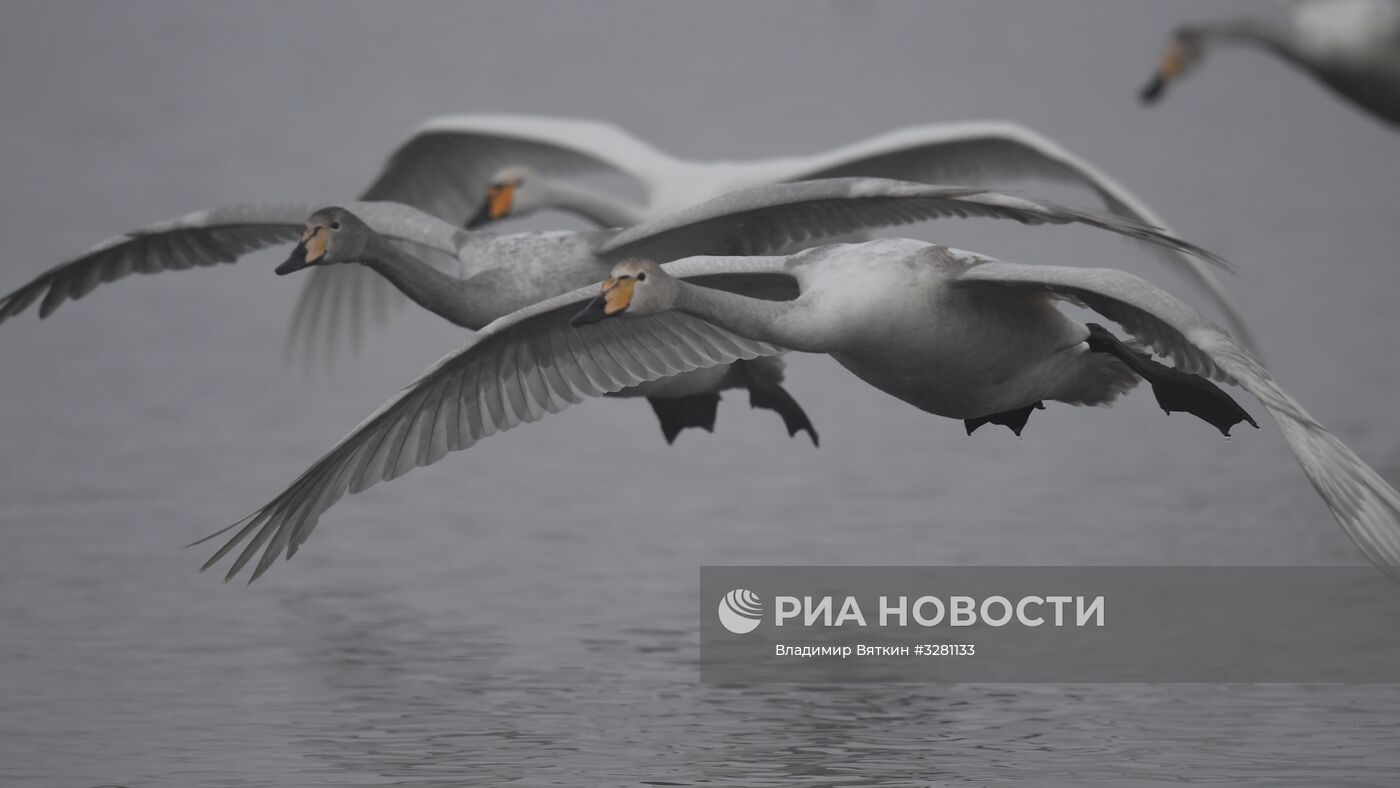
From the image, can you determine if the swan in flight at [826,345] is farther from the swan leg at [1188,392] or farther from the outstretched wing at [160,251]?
the outstretched wing at [160,251]

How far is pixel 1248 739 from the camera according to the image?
1023 cm

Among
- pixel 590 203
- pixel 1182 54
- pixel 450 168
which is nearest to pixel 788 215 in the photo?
pixel 590 203

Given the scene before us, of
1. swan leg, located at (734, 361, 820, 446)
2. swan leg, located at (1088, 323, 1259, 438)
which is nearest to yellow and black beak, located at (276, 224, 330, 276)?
swan leg, located at (734, 361, 820, 446)

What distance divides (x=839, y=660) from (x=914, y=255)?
2568 millimetres

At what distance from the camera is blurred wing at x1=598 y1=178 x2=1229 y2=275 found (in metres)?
10.1

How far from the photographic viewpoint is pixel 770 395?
12.4 metres

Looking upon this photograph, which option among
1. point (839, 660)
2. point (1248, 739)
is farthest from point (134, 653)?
point (1248, 739)

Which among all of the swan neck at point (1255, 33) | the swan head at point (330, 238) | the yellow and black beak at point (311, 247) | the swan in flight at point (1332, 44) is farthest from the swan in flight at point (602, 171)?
the yellow and black beak at point (311, 247)

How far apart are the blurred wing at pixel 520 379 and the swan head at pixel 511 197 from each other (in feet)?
16.0

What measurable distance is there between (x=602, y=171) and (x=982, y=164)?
288 centimetres

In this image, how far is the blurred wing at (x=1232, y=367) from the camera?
793 cm

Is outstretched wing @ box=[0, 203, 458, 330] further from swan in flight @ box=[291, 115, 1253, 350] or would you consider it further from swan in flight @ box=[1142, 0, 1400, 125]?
swan in flight @ box=[1142, 0, 1400, 125]

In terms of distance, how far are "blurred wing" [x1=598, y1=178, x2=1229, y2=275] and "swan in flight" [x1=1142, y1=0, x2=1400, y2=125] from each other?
489 cm

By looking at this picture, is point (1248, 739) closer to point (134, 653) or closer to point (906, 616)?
point (906, 616)
